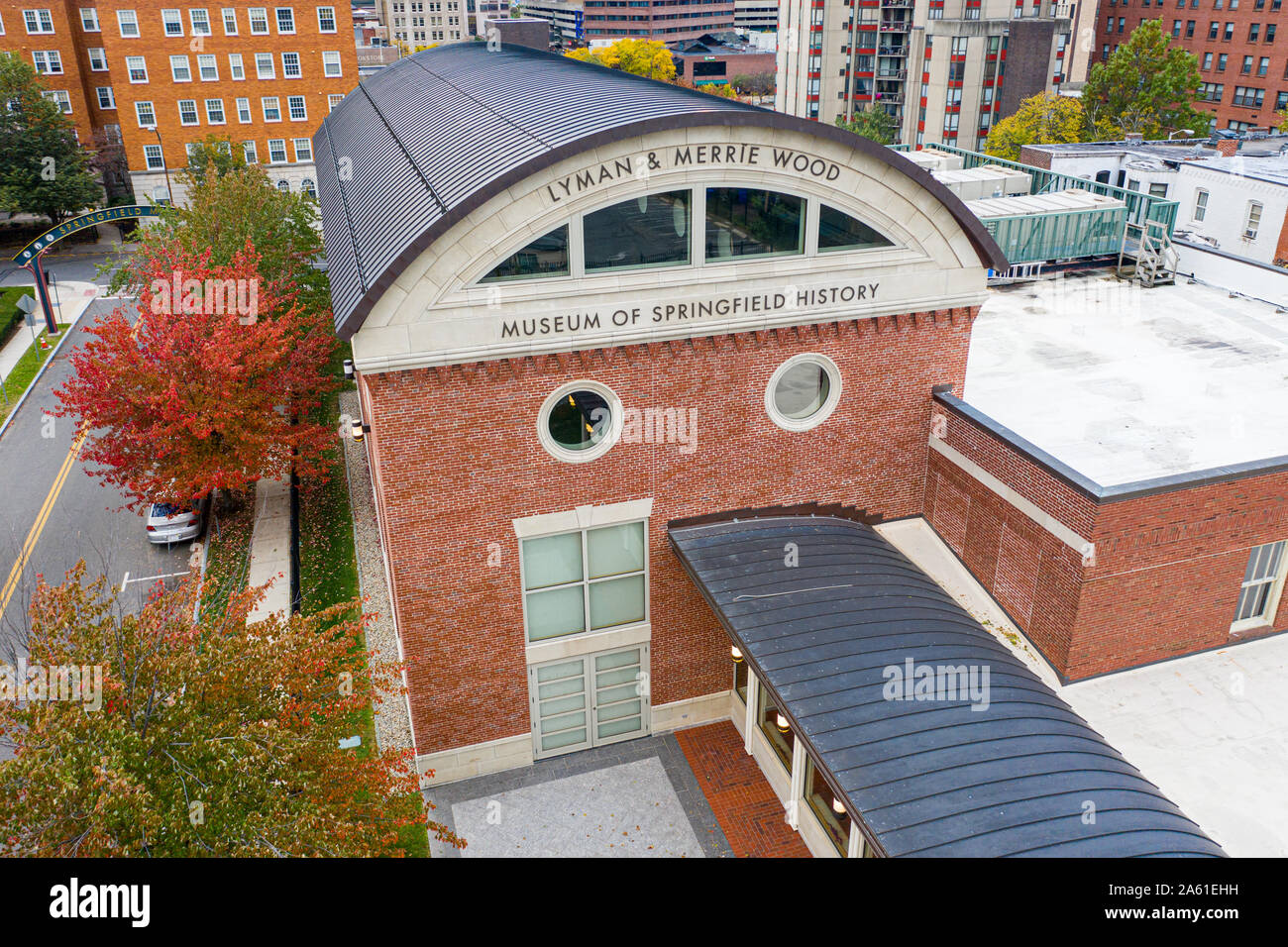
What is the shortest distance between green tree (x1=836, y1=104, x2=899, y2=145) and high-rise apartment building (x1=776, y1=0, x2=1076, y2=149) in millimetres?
1505

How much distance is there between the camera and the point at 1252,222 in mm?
44719

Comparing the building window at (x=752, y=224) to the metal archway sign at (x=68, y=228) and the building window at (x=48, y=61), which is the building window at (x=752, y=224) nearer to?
the metal archway sign at (x=68, y=228)

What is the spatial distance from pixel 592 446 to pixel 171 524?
58.9 feet

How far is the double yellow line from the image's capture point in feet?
85.4

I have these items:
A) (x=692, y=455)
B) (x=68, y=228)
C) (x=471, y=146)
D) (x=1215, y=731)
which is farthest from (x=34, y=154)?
(x=1215, y=731)

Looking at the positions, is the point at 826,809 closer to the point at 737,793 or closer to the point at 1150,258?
the point at 737,793

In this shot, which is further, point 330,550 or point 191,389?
point 330,550

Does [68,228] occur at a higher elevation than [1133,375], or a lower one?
lower

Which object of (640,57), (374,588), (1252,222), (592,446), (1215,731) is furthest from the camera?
(640,57)

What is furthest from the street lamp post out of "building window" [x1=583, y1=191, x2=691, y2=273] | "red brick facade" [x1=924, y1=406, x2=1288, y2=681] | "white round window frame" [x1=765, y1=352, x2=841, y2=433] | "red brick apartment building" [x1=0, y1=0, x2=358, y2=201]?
"red brick facade" [x1=924, y1=406, x2=1288, y2=681]

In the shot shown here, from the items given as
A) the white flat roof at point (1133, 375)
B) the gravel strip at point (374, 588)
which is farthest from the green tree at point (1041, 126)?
the gravel strip at point (374, 588)

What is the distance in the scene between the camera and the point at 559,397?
55.9 ft
